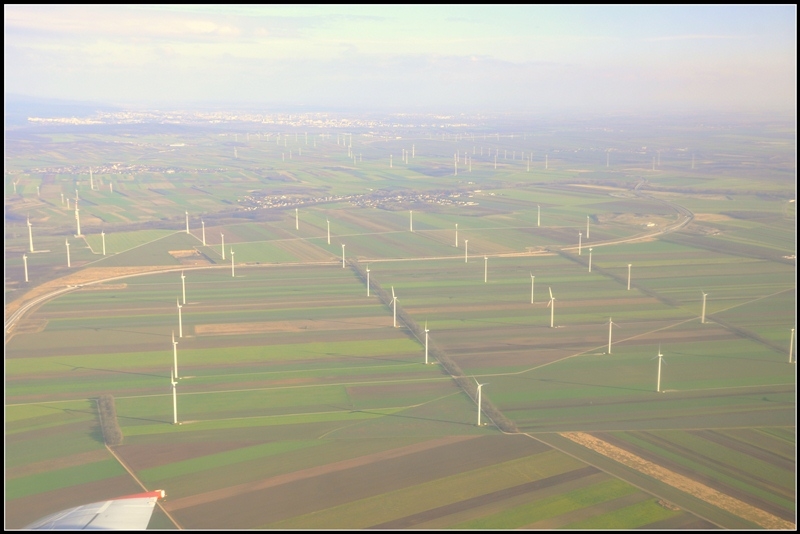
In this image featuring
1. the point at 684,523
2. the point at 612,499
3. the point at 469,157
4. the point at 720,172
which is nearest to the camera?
the point at 684,523

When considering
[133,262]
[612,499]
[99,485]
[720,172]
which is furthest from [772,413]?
[720,172]

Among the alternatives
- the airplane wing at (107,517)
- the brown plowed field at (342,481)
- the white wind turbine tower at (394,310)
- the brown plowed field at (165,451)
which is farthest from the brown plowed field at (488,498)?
the white wind turbine tower at (394,310)

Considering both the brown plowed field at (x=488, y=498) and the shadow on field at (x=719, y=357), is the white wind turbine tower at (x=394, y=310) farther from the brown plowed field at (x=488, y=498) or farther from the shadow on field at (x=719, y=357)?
the brown plowed field at (x=488, y=498)

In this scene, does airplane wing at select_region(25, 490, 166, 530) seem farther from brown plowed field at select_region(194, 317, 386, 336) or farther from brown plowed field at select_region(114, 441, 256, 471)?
brown plowed field at select_region(194, 317, 386, 336)

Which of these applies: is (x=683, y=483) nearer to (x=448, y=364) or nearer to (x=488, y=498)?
(x=488, y=498)

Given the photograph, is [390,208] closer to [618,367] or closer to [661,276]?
[661,276]

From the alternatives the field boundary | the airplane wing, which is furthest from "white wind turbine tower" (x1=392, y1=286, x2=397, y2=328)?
the airplane wing

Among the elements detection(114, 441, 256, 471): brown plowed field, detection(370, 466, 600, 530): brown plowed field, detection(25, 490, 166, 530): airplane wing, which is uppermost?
detection(25, 490, 166, 530): airplane wing
